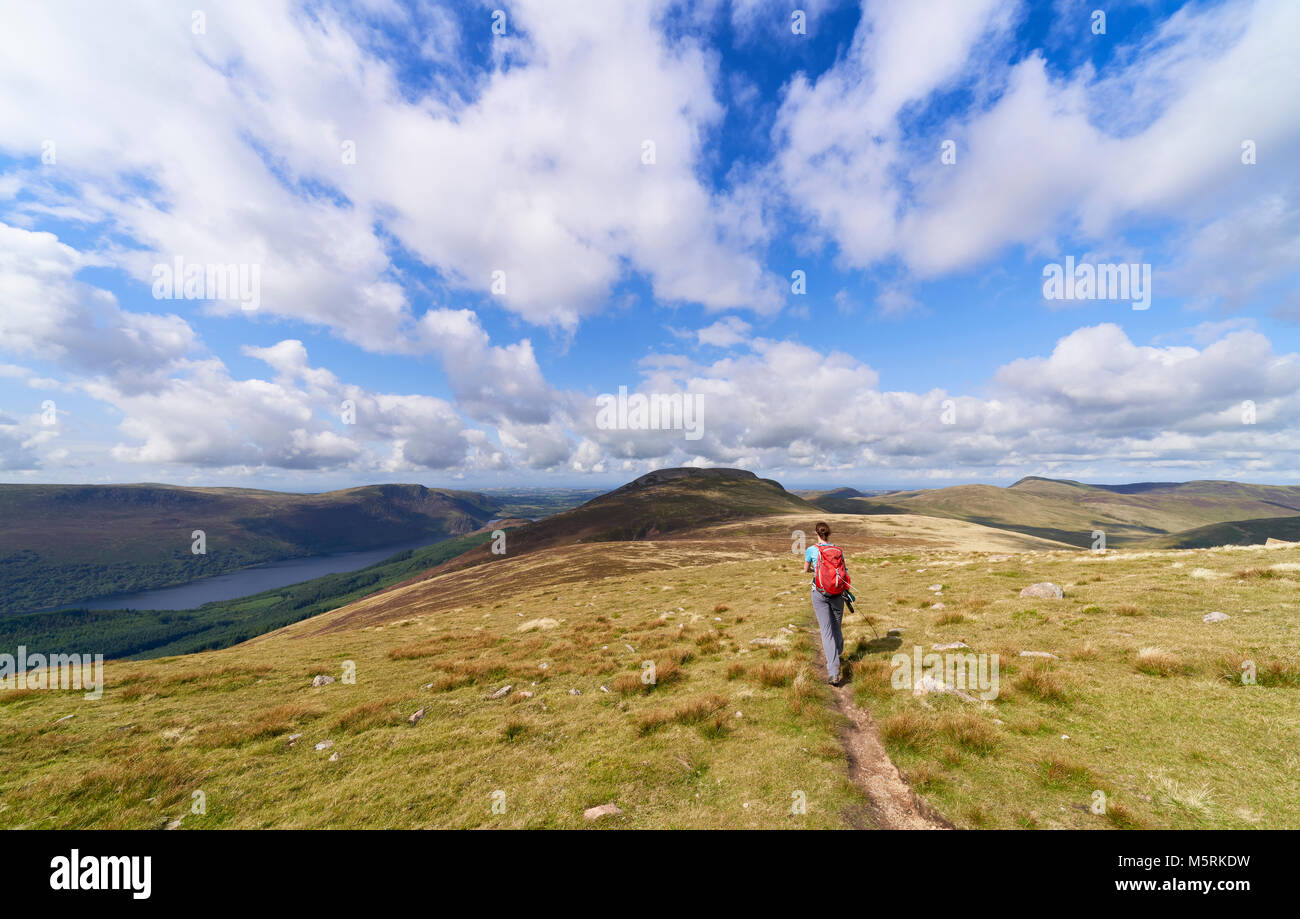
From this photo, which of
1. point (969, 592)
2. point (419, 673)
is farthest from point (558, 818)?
point (969, 592)

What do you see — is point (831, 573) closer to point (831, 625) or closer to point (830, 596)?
point (830, 596)

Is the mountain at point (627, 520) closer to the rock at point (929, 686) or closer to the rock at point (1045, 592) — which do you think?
the rock at point (1045, 592)

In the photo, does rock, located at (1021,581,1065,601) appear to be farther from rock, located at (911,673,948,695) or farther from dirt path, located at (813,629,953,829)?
dirt path, located at (813,629,953,829)

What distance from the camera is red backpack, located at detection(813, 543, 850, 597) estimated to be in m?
12.7

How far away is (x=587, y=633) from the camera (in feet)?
65.5

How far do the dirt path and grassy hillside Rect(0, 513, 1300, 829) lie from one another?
23 centimetres

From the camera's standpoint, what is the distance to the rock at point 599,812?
716 centimetres

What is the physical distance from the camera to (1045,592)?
677 inches

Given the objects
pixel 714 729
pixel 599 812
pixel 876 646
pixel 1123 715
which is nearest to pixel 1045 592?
pixel 876 646

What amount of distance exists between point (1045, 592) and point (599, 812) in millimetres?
19335

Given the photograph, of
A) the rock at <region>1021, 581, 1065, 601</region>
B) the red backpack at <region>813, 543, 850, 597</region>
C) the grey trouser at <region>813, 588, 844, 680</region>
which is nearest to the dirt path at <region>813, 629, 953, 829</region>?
the grey trouser at <region>813, 588, 844, 680</region>

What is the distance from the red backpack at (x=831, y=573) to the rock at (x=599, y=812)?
8203mm

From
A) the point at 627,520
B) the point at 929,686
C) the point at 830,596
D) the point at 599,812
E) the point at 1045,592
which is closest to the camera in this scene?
the point at 599,812
